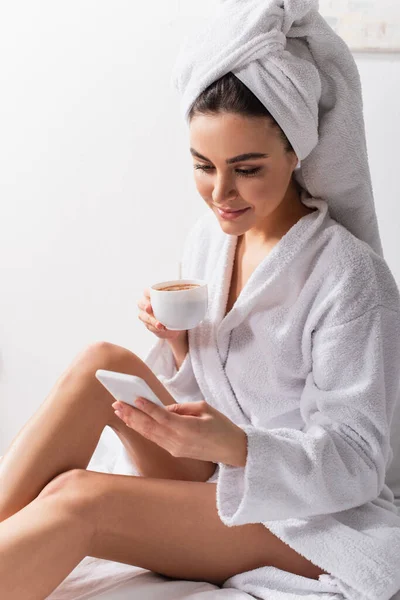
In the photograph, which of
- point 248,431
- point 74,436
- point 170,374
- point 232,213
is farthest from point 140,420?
point 170,374

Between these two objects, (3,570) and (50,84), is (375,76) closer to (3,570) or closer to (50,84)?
(50,84)

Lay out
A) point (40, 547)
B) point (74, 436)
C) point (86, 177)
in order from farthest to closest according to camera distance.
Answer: point (86, 177)
point (74, 436)
point (40, 547)

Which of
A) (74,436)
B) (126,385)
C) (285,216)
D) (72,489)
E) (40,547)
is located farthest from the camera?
(285,216)

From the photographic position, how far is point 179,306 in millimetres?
1475

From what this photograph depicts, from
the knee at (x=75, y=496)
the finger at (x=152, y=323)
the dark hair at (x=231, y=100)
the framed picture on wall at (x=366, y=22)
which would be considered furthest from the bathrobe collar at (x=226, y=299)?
the framed picture on wall at (x=366, y=22)

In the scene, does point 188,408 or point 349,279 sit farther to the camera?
point 349,279

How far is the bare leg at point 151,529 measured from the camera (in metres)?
1.40

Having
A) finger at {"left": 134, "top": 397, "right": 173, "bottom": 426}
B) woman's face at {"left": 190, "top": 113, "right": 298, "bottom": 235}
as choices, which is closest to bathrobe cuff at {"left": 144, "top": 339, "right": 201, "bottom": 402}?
woman's face at {"left": 190, "top": 113, "right": 298, "bottom": 235}

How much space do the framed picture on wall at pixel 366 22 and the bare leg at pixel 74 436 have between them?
1.01 m

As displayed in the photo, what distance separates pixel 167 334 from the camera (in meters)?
1.66

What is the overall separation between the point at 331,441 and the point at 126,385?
15.4 inches

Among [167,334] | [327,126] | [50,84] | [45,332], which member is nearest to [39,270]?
[45,332]

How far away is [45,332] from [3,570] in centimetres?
146

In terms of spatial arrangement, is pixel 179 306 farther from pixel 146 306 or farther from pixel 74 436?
pixel 74 436
